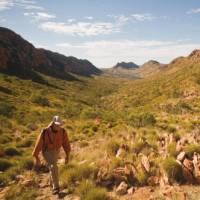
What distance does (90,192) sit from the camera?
6266 millimetres

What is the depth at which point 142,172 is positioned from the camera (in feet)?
23.3

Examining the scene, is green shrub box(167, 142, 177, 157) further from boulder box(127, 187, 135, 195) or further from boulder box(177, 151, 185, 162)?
boulder box(127, 187, 135, 195)

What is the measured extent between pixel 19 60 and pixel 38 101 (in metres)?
56.0

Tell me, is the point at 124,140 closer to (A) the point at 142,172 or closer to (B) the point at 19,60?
(A) the point at 142,172

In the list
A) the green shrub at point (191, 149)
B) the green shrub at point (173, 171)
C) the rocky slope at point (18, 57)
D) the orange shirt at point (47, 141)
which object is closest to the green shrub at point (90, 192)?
the orange shirt at point (47, 141)

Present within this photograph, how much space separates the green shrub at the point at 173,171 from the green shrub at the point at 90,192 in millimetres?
1793

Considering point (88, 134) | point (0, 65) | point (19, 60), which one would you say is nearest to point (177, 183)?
point (88, 134)

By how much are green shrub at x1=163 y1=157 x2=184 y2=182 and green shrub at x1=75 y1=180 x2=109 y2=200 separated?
179cm

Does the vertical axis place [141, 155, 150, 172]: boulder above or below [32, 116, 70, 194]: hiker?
below

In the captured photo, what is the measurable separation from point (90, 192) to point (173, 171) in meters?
2.26

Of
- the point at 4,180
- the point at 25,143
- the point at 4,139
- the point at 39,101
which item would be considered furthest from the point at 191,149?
the point at 39,101

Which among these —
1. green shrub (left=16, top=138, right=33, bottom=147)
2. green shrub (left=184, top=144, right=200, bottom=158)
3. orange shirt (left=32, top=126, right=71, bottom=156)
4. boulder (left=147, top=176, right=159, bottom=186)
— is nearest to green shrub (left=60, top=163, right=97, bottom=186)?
orange shirt (left=32, top=126, right=71, bottom=156)

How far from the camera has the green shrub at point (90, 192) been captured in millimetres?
6137

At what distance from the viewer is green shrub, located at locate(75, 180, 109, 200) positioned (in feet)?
20.1
